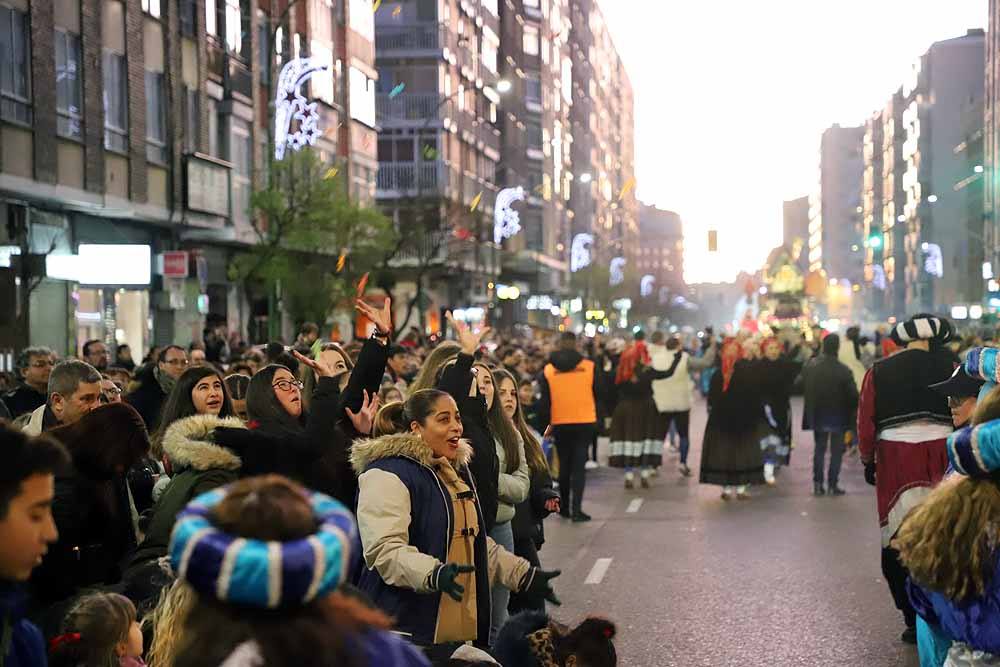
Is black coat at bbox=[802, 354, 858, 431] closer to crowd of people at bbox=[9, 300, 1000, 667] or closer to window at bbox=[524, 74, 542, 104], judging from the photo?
crowd of people at bbox=[9, 300, 1000, 667]

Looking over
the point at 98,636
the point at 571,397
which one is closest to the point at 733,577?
the point at 571,397

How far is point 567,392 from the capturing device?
16375 millimetres

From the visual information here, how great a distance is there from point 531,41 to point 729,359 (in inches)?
3006

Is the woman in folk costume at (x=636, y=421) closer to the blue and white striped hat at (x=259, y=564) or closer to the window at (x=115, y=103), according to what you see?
the window at (x=115, y=103)

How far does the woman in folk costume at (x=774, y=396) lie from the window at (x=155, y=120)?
15.3 m

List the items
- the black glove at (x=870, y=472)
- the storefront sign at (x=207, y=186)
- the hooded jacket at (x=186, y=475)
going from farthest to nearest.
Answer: the storefront sign at (x=207, y=186)
the black glove at (x=870, y=472)
the hooded jacket at (x=186, y=475)

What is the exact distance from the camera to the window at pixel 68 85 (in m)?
26.5

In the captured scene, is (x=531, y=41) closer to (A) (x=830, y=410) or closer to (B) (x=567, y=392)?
(A) (x=830, y=410)

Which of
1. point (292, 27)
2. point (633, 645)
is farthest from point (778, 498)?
point (292, 27)

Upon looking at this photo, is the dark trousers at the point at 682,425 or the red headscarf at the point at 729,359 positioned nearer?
the red headscarf at the point at 729,359

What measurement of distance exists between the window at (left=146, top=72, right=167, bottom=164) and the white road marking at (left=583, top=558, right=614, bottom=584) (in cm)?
1940

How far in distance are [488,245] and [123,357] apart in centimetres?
4926

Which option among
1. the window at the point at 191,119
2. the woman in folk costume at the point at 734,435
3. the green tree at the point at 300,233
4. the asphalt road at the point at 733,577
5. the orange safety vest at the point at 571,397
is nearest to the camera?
the asphalt road at the point at 733,577

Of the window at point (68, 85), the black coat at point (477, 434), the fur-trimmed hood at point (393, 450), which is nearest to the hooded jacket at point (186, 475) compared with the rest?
the fur-trimmed hood at point (393, 450)
